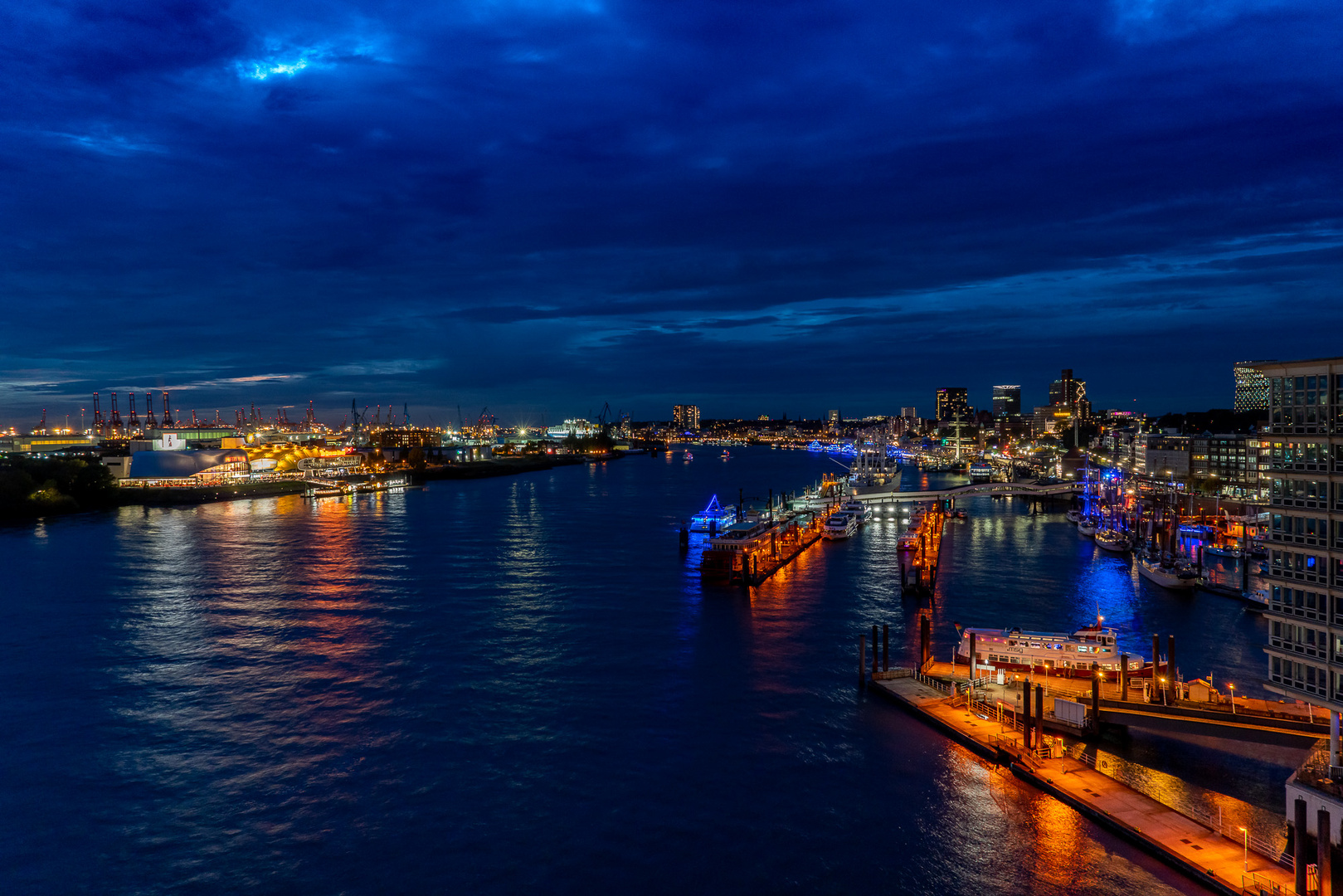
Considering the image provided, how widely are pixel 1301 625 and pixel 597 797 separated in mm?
12344

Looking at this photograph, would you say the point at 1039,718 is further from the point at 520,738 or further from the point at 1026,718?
the point at 520,738

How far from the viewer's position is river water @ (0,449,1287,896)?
13.3 m

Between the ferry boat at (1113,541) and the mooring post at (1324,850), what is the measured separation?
34.2 metres

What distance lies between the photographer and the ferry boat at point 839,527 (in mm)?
50312

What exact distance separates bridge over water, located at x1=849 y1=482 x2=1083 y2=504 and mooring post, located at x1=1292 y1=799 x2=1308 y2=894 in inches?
2002

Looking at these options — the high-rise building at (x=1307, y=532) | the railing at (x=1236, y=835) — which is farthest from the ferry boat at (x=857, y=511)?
the high-rise building at (x=1307, y=532)

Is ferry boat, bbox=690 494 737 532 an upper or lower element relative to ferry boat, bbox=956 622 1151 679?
upper

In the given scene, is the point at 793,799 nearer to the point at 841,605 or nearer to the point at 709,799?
the point at 709,799

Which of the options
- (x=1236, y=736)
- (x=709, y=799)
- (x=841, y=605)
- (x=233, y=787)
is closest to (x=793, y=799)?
(x=709, y=799)

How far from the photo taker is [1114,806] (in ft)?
46.1

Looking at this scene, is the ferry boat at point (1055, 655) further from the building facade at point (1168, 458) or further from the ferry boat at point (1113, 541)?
the building facade at point (1168, 458)

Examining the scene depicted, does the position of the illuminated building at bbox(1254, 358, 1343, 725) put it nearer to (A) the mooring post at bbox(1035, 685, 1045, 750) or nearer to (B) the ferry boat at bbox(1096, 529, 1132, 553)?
(A) the mooring post at bbox(1035, 685, 1045, 750)

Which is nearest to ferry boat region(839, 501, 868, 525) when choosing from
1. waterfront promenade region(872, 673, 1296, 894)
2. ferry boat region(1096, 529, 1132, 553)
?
ferry boat region(1096, 529, 1132, 553)

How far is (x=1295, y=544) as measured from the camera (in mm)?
12398
